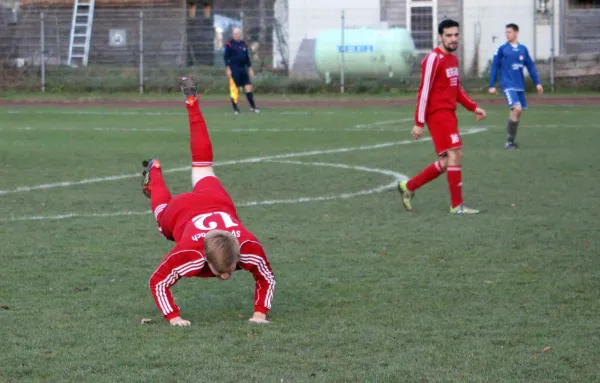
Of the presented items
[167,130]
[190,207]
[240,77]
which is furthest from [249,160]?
[240,77]

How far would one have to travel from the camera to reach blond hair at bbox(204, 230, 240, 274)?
5953mm

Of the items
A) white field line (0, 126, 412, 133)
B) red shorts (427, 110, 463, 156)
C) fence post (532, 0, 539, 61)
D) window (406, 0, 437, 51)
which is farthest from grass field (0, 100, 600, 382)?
window (406, 0, 437, 51)

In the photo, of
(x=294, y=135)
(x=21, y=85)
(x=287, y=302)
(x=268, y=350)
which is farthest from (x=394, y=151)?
(x=21, y=85)

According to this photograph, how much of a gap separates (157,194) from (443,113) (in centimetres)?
400

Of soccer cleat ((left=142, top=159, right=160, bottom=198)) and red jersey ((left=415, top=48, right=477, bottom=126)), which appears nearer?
soccer cleat ((left=142, top=159, right=160, bottom=198))

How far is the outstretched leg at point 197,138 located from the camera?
7.65 metres

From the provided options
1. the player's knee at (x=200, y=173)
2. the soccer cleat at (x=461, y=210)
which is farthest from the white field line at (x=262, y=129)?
the player's knee at (x=200, y=173)

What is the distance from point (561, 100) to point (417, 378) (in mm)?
24086

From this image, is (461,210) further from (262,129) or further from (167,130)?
(167,130)

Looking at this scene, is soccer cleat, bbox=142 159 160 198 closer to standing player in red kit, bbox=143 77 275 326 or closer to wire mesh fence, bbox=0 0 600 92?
standing player in red kit, bbox=143 77 275 326

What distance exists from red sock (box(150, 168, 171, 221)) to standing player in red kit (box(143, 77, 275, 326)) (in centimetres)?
18

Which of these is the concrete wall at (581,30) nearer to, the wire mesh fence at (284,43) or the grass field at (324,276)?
the wire mesh fence at (284,43)

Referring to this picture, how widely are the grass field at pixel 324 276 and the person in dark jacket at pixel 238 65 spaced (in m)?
9.69

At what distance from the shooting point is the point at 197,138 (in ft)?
25.4
